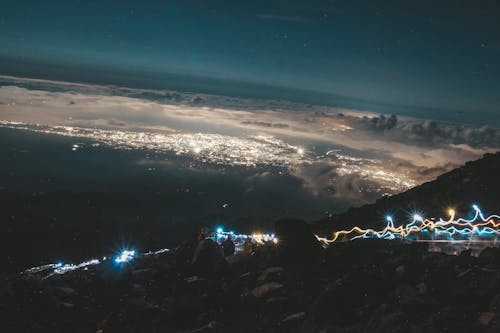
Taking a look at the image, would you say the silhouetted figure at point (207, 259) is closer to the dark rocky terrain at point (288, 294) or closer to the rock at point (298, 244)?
the dark rocky terrain at point (288, 294)

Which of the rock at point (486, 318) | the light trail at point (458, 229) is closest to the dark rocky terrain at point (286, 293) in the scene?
the rock at point (486, 318)

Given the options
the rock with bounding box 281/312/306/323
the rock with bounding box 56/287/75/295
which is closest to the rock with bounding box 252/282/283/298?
the rock with bounding box 281/312/306/323

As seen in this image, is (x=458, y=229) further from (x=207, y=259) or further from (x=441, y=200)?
(x=207, y=259)

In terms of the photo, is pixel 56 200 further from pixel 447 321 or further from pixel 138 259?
pixel 447 321

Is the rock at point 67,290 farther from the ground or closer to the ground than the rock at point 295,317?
closer to the ground

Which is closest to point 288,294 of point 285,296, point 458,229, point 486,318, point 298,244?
point 285,296

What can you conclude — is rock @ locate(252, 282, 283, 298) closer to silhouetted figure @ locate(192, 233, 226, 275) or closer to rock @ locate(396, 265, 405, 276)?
silhouetted figure @ locate(192, 233, 226, 275)
